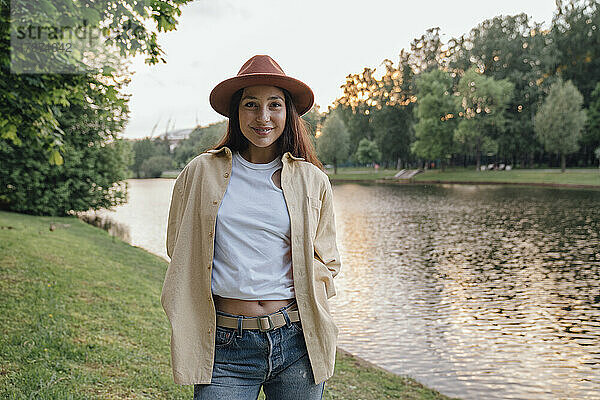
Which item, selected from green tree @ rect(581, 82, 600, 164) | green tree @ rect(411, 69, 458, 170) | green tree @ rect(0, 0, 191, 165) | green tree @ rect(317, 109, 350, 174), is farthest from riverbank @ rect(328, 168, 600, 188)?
green tree @ rect(0, 0, 191, 165)

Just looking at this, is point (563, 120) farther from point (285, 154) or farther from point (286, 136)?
point (285, 154)

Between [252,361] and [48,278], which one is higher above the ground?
[252,361]

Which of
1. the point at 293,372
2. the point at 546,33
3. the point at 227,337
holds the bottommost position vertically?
the point at 293,372

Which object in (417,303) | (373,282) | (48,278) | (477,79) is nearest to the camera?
(48,278)

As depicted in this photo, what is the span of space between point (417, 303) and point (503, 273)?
10.3 feet

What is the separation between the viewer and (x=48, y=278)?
713cm

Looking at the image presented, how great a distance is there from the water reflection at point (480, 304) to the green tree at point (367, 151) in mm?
43939

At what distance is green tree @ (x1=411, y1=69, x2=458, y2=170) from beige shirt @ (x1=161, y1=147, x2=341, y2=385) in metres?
49.6

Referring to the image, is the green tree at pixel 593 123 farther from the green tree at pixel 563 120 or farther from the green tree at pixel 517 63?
the green tree at pixel 517 63

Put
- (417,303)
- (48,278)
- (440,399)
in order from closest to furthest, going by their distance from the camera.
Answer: (440,399) < (48,278) < (417,303)

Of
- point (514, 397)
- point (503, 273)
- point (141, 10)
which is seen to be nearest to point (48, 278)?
point (141, 10)

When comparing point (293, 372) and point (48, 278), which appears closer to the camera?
point (293, 372)

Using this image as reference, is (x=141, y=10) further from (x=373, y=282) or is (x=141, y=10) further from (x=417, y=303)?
(x=373, y=282)
